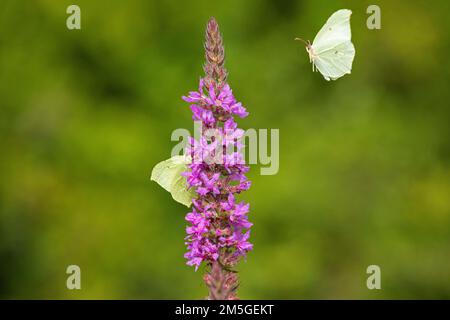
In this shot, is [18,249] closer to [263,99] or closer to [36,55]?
[36,55]

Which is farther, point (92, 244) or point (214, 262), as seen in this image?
point (92, 244)

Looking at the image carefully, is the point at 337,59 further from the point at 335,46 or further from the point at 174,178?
the point at 174,178

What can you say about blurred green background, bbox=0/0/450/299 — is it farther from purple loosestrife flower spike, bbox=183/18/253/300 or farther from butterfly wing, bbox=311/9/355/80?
purple loosestrife flower spike, bbox=183/18/253/300

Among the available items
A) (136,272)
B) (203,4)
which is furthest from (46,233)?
(203,4)

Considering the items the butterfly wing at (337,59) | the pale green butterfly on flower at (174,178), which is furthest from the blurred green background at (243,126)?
the pale green butterfly on flower at (174,178)

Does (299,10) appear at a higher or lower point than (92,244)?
higher

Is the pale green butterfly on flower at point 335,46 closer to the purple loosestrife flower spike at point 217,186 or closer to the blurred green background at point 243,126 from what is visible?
the purple loosestrife flower spike at point 217,186

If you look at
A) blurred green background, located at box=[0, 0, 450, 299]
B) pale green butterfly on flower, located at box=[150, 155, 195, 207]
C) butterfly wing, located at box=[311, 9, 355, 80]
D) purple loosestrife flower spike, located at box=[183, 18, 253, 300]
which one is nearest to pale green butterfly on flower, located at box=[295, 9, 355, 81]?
butterfly wing, located at box=[311, 9, 355, 80]
